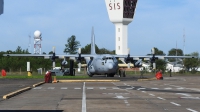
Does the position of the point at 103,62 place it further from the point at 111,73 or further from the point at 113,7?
the point at 113,7

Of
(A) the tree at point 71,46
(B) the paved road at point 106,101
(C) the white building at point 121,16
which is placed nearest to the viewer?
(B) the paved road at point 106,101

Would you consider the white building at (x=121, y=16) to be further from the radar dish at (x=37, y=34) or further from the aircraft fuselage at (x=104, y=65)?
the aircraft fuselage at (x=104, y=65)

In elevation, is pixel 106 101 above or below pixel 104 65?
below

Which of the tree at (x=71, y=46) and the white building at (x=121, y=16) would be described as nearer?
the white building at (x=121, y=16)

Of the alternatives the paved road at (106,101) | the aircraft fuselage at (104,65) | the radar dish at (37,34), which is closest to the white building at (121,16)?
the radar dish at (37,34)

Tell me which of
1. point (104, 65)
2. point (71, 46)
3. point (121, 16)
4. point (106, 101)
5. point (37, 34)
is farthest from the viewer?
point (71, 46)

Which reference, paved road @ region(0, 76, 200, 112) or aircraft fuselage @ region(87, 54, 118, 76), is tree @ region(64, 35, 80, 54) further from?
paved road @ region(0, 76, 200, 112)

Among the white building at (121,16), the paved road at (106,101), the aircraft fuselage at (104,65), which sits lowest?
the paved road at (106,101)

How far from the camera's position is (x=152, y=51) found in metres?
73.2

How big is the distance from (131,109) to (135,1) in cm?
11273

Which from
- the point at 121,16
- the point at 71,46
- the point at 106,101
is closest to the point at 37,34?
the point at 121,16

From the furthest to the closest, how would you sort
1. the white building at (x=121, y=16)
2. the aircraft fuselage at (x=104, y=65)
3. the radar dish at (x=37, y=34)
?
1. the white building at (x=121, y=16)
2. the radar dish at (x=37, y=34)
3. the aircraft fuselage at (x=104, y=65)

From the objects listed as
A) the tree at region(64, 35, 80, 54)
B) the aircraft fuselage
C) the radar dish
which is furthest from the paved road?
the tree at region(64, 35, 80, 54)

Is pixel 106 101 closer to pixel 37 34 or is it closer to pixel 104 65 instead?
pixel 104 65
